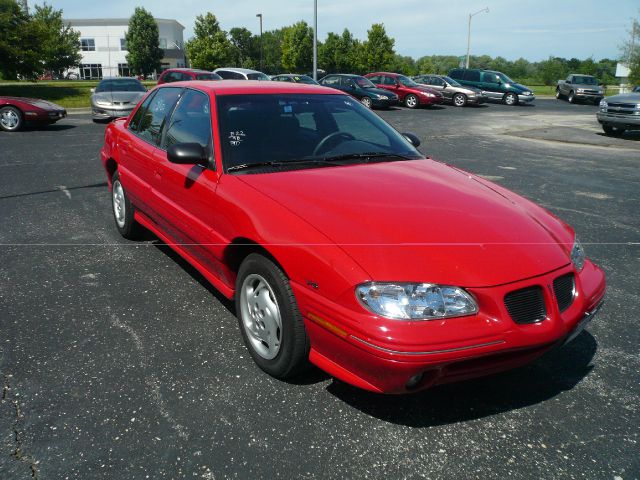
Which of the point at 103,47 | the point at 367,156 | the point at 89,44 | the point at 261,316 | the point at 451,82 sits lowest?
the point at 261,316

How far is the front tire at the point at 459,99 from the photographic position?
86.9 feet

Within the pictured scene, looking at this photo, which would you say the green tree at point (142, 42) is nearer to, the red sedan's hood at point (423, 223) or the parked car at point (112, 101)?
the parked car at point (112, 101)

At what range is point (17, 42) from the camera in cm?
2361

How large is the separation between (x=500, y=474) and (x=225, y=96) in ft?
9.46

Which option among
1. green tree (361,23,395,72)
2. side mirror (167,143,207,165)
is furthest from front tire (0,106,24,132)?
green tree (361,23,395,72)

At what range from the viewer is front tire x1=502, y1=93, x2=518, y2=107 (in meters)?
28.3

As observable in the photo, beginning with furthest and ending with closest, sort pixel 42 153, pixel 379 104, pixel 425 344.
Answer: pixel 379 104, pixel 42 153, pixel 425 344

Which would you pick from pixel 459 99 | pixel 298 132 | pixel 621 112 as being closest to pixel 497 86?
pixel 459 99

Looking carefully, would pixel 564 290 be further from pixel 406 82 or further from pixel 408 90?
pixel 406 82

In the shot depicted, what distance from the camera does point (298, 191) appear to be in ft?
10.0

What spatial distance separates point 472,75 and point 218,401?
29524mm

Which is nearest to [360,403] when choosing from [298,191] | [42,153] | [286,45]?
[298,191]

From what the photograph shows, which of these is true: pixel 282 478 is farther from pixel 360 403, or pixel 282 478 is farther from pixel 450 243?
pixel 450 243

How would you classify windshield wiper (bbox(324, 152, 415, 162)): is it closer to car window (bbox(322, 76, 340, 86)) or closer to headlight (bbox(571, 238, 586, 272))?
headlight (bbox(571, 238, 586, 272))
